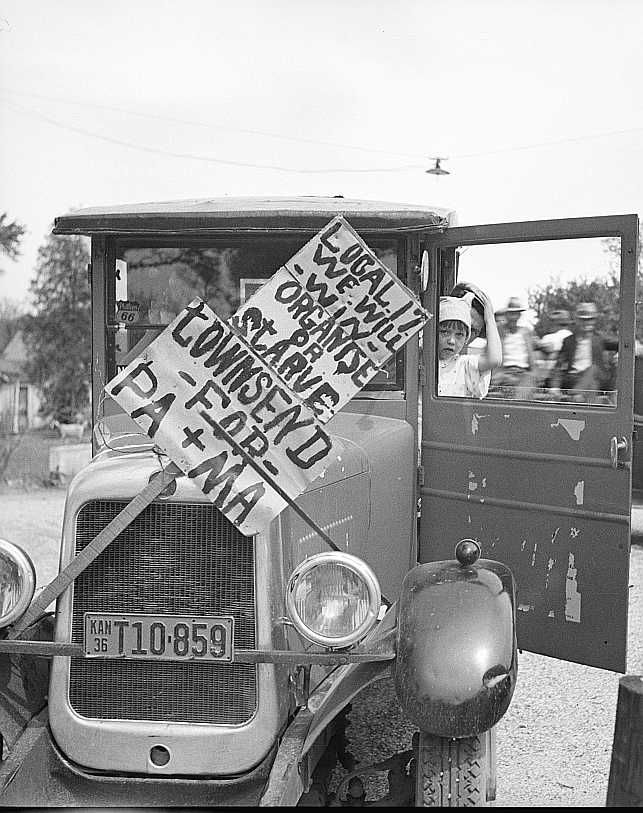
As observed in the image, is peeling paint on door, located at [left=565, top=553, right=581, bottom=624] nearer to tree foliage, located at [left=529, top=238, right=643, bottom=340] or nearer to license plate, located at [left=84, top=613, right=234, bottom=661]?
tree foliage, located at [left=529, top=238, right=643, bottom=340]

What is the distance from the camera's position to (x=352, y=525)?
3.04 m

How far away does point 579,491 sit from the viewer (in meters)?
3.41

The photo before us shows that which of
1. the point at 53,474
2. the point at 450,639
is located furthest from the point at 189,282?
the point at 53,474

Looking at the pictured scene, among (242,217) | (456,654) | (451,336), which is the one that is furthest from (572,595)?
(242,217)

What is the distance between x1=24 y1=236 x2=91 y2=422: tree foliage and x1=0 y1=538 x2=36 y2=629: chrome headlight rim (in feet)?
36.4

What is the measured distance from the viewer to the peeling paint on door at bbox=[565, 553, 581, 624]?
11.2 ft

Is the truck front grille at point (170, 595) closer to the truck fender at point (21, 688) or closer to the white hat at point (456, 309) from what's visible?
Result: the truck fender at point (21, 688)

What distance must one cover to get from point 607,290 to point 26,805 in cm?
251

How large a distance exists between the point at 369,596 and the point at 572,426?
1.46 meters

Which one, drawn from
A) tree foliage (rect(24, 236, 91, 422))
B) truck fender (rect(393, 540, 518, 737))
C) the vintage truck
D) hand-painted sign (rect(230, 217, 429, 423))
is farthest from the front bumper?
tree foliage (rect(24, 236, 91, 422))

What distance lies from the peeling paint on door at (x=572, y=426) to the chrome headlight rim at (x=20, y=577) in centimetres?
201

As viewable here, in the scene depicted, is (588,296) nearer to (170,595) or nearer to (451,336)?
(451,336)

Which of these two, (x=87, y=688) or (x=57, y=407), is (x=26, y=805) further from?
(x=57, y=407)

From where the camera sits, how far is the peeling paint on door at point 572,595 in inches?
135
